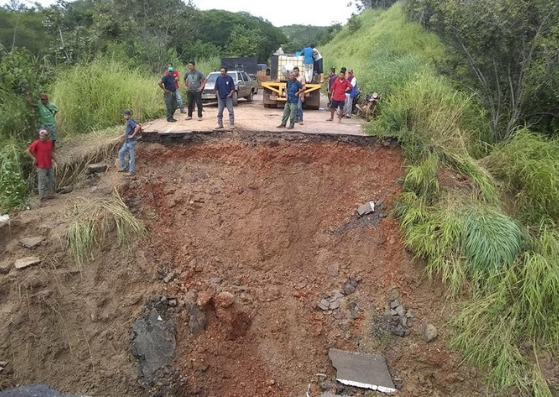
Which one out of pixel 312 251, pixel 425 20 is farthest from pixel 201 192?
pixel 425 20

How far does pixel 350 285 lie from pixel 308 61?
7056 mm

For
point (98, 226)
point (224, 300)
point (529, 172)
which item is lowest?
point (224, 300)

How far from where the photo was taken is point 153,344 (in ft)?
18.5

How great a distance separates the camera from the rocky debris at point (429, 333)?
578 centimetres

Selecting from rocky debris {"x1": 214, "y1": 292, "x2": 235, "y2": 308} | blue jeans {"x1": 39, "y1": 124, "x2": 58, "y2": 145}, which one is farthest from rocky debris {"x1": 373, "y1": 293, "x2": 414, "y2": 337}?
blue jeans {"x1": 39, "y1": 124, "x2": 58, "y2": 145}

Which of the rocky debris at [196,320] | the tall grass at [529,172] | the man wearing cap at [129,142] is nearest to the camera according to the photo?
the rocky debris at [196,320]

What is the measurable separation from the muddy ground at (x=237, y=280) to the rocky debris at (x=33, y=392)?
0.67ft

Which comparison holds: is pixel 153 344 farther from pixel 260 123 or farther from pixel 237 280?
pixel 260 123

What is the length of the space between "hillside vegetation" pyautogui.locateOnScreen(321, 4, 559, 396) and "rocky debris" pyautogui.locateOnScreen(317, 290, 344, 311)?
1301 millimetres

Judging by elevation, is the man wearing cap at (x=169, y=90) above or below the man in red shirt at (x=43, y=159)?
above

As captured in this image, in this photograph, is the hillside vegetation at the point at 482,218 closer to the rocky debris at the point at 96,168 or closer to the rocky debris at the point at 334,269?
the rocky debris at the point at 334,269

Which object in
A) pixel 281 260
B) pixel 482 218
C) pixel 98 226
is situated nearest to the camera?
pixel 98 226

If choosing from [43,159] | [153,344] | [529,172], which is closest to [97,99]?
[43,159]

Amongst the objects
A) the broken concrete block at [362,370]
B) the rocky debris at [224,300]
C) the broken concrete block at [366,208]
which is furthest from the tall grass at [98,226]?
the broken concrete block at [366,208]
